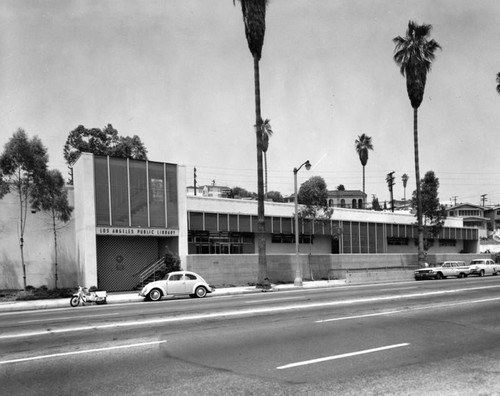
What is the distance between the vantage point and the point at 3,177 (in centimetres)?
2522

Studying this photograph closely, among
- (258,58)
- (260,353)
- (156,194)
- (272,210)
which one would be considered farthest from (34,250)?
(260,353)

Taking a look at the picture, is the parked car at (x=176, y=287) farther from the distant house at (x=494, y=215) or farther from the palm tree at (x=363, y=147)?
the distant house at (x=494, y=215)

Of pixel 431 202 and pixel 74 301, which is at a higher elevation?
pixel 431 202

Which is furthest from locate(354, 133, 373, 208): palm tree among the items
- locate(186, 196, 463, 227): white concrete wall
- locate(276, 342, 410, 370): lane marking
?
locate(276, 342, 410, 370): lane marking

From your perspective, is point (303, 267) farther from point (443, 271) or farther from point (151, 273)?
point (151, 273)

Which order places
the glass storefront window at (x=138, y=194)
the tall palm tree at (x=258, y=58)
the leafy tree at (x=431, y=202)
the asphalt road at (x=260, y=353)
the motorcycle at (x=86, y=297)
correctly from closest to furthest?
1. the asphalt road at (x=260, y=353)
2. the motorcycle at (x=86, y=297)
3. the glass storefront window at (x=138, y=194)
4. the tall palm tree at (x=258, y=58)
5. the leafy tree at (x=431, y=202)

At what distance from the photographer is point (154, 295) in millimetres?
23047

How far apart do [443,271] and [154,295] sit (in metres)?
24.1

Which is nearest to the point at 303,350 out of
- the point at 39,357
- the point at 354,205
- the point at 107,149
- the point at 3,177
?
the point at 39,357

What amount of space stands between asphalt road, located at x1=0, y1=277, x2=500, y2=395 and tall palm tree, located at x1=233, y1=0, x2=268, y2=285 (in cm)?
1548

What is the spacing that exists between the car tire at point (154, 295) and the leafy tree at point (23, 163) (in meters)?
7.57

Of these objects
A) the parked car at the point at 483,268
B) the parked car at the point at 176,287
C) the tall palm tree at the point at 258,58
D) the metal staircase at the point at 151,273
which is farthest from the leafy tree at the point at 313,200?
the parked car at the point at 176,287

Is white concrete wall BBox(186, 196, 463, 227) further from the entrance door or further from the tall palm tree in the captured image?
the tall palm tree

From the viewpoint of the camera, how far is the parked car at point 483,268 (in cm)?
4022
